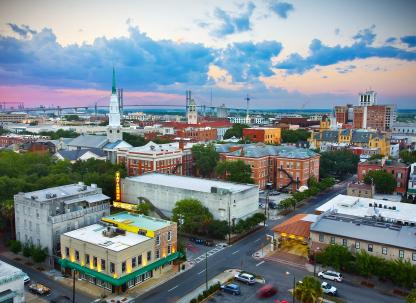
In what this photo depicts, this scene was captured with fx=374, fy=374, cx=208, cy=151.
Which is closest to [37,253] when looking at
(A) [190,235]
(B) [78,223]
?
(B) [78,223]

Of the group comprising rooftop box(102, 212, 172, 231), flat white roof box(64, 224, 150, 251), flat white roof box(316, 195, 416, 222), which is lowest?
flat white roof box(316, 195, 416, 222)

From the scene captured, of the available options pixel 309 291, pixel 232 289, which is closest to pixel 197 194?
pixel 232 289

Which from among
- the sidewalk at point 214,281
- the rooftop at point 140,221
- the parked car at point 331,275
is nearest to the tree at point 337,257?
the parked car at point 331,275

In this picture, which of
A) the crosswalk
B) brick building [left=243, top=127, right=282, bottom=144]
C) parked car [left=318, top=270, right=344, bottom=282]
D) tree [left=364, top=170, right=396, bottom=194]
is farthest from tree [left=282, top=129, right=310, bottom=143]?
parked car [left=318, top=270, right=344, bottom=282]

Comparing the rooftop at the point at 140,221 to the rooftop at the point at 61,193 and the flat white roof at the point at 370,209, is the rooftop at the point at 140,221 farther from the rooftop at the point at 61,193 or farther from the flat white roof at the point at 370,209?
the flat white roof at the point at 370,209

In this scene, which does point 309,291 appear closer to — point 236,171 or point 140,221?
point 140,221

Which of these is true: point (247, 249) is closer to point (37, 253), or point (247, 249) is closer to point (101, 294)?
point (101, 294)

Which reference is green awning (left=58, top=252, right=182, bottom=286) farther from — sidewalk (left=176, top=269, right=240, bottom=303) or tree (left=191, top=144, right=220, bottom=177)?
tree (left=191, top=144, right=220, bottom=177)
